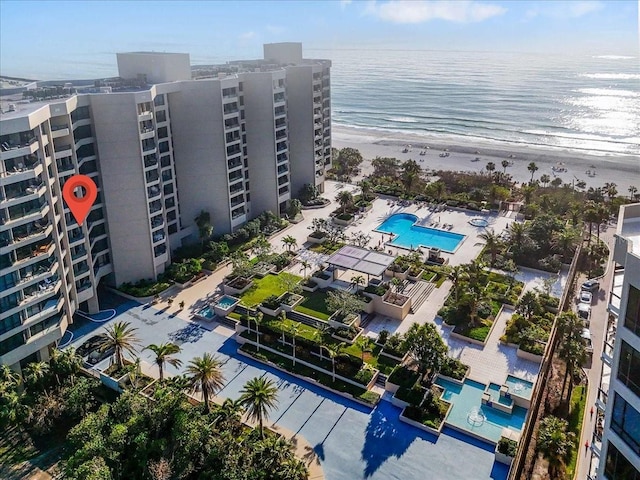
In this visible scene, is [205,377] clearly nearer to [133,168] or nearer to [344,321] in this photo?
[344,321]

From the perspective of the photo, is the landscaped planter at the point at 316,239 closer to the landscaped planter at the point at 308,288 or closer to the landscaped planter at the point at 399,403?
the landscaped planter at the point at 308,288

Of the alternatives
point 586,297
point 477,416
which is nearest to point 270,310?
point 477,416

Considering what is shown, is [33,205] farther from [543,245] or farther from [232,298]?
[543,245]

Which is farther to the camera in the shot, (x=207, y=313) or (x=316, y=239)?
(x=316, y=239)

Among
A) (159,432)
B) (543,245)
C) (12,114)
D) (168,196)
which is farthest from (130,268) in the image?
(543,245)

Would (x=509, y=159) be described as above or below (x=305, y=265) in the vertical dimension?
above

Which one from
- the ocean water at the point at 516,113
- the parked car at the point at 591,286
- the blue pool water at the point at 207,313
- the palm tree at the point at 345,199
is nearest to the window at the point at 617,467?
the blue pool water at the point at 207,313

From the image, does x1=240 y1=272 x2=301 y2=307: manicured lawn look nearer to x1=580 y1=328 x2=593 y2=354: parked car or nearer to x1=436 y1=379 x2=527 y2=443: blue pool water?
x1=436 y1=379 x2=527 y2=443: blue pool water
